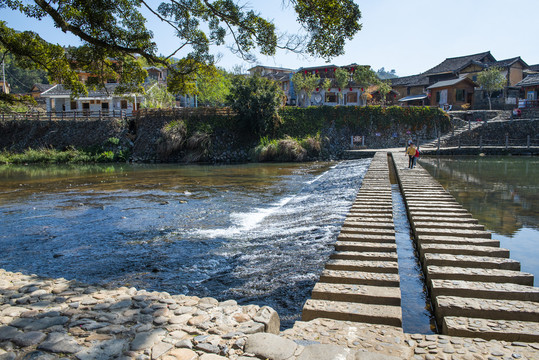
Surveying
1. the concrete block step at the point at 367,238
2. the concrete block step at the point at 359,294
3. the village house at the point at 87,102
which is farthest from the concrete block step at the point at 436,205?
the village house at the point at 87,102

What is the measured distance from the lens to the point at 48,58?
1206 centimetres

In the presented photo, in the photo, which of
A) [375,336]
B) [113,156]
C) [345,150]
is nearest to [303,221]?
[375,336]

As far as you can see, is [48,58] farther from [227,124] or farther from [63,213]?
[227,124]

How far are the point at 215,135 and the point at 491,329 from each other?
31047 mm

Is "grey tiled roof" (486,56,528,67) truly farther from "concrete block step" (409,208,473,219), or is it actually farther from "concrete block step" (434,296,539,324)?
"concrete block step" (434,296,539,324)

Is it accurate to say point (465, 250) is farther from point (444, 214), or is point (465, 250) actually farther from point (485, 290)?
point (444, 214)

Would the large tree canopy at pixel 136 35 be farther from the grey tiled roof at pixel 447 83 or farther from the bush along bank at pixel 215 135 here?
the grey tiled roof at pixel 447 83

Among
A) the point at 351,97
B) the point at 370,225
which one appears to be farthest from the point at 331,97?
the point at 370,225

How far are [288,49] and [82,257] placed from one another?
7280mm

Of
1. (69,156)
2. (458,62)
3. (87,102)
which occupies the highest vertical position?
(458,62)

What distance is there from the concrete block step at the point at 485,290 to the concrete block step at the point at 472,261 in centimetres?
64

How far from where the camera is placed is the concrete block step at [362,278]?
4.41 m

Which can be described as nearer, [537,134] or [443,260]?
Answer: [443,260]

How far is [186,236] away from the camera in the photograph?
8.86m
